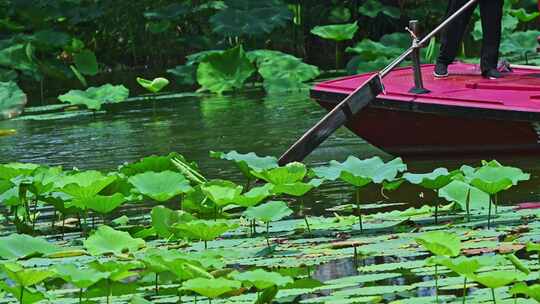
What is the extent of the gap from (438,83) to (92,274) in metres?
4.55

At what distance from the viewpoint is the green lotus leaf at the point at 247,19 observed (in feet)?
46.0

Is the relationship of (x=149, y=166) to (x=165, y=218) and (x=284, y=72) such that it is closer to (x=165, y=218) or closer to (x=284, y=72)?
(x=165, y=218)

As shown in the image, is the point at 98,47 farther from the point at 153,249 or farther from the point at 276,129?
the point at 153,249

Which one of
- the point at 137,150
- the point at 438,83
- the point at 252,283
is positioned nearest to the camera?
the point at 252,283

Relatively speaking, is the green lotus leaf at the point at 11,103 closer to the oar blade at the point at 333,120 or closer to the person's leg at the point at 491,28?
the person's leg at the point at 491,28

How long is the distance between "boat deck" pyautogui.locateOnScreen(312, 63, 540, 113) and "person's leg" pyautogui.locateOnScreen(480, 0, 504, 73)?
0.41 feet

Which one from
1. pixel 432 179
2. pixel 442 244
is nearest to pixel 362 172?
pixel 432 179

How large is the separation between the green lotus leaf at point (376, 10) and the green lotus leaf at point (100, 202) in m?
9.79

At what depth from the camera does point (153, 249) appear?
511 cm

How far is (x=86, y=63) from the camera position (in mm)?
14141

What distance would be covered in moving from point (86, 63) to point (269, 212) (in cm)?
957

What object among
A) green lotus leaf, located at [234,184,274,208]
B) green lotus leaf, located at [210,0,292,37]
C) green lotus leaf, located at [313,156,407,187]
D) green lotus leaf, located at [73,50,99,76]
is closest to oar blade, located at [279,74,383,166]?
green lotus leaf, located at [313,156,407,187]

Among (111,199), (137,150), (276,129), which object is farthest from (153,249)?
(276,129)

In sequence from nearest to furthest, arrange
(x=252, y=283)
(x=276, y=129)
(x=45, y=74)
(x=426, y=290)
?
(x=252, y=283) → (x=426, y=290) → (x=276, y=129) → (x=45, y=74)
